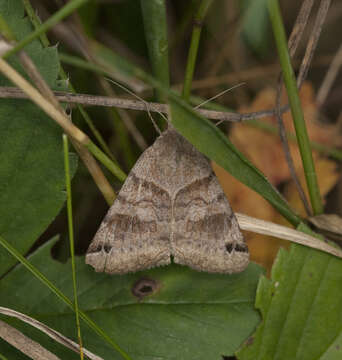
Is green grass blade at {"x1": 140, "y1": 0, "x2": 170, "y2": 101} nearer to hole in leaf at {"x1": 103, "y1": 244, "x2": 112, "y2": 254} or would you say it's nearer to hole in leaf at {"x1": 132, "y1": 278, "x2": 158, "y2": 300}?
hole in leaf at {"x1": 103, "y1": 244, "x2": 112, "y2": 254}

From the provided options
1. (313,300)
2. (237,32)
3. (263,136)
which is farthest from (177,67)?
(313,300)

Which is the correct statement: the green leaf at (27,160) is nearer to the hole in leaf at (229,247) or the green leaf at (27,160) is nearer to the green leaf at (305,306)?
the hole in leaf at (229,247)

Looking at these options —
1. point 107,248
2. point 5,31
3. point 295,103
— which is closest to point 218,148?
point 295,103

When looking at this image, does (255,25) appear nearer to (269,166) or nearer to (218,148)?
(269,166)

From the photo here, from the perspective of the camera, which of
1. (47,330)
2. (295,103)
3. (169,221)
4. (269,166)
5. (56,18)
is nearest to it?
(56,18)

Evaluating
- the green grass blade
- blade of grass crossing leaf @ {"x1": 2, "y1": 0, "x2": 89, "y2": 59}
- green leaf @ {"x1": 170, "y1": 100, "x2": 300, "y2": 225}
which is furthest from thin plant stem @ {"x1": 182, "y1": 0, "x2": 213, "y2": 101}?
blade of grass crossing leaf @ {"x1": 2, "y1": 0, "x2": 89, "y2": 59}

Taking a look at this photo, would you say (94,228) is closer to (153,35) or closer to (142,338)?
(142,338)

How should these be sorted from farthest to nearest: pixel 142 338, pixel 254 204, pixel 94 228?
pixel 94 228
pixel 254 204
pixel 142 338
